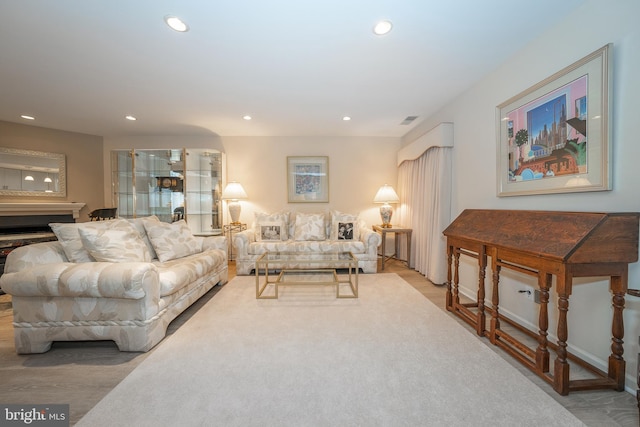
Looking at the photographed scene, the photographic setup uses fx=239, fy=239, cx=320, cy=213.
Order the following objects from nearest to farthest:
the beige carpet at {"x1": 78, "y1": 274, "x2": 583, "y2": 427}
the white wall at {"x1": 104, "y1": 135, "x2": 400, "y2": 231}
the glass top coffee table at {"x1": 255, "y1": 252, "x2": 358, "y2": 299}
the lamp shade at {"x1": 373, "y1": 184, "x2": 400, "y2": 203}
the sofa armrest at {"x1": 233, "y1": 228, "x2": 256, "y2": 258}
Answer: the beige carpet at {"x1": 78, "y1": 274, "x2": 583, "y2": 427}
the glass top coffee table at {"x1": 255, "y1": 252, "x2": 358, "y2": 299}
the sofa armrest at {"x1": 233, "y1": 228, "x2": 256, "y2": 258}
the lamp shade at {"x1": 373, "y1": 184, "x2": 400, "y2": 203}
the white wall at {"x1": 104, "y1": 135, "x2": 400, "y2": 231}

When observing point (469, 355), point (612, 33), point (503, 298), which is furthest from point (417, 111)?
point (469, 355)

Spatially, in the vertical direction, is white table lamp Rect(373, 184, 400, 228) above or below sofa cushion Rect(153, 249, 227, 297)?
above

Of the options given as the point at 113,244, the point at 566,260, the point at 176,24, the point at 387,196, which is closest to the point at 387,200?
the point at 387,196

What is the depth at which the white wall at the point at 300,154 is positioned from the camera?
4.50 metres

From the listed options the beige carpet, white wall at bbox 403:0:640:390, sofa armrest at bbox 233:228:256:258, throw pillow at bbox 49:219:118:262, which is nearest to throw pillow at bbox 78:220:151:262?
throw pillow at bbox 49:219:118:262

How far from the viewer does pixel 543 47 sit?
1825 millimetres

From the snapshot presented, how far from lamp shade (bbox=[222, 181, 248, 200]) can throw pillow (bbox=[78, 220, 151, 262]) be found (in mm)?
1874

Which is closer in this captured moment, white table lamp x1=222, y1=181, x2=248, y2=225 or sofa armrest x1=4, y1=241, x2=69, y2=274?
sofa armrest x1=4, y1=241, x2=69, y2=274

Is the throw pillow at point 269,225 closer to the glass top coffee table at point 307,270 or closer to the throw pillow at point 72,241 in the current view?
the glass top coffee table at point 307,270

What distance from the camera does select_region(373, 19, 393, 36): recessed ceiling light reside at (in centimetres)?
169

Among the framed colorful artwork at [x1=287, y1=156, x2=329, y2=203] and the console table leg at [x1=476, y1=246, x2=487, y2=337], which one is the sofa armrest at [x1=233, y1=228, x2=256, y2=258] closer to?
the framed colorful artwork at [x1=287, y1=156, x2=329, y2=203]

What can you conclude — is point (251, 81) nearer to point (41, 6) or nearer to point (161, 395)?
point (41, 6)

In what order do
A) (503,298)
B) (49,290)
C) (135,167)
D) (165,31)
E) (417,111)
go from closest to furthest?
(49,290), (165,31), (503,298), (417,111), (135,167)

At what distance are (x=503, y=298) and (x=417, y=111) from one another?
249cm
